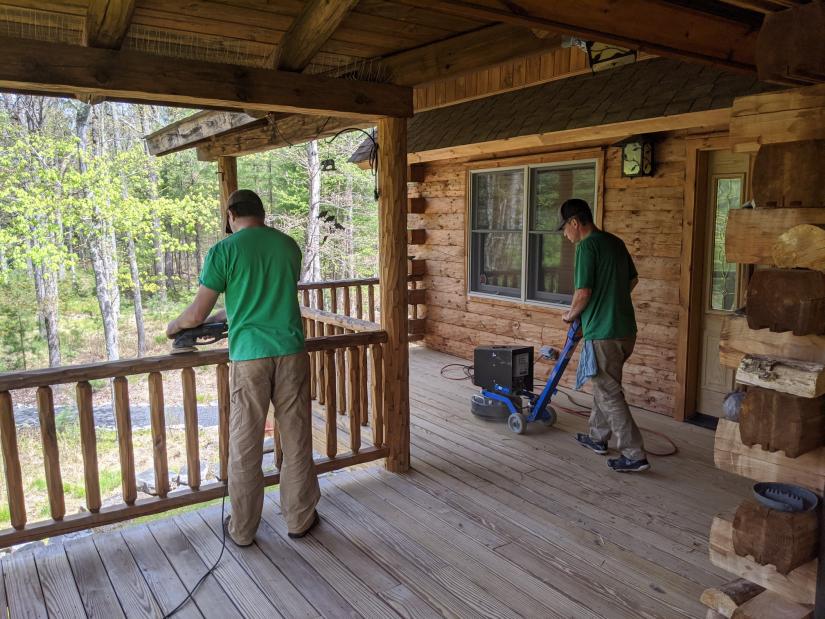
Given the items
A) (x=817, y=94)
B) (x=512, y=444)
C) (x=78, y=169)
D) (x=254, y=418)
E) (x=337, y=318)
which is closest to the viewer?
(x=817, y=94)

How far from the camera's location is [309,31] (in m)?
3.23

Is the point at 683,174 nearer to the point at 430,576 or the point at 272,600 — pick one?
the point at 430,576

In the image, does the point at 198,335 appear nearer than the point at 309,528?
Yes

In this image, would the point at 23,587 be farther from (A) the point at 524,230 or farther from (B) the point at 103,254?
(B) the point at 103,254

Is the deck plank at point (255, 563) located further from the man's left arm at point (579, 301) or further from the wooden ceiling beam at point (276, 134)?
the wooden ceiling beam at point (276, 134)

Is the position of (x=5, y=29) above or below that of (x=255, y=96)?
above

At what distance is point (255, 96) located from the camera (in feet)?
11.4

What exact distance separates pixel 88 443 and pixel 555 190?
190 inches

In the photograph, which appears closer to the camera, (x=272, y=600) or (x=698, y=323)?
(x=272, y=600)

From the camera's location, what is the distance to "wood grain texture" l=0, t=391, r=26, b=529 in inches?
122

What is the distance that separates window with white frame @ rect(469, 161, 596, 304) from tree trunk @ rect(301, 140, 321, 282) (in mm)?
10094

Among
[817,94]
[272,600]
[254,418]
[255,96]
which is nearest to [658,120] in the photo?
[817,94]

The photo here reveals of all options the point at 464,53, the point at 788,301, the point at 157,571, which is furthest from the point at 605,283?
the point at 157,571

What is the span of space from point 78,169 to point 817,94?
1588 cm
